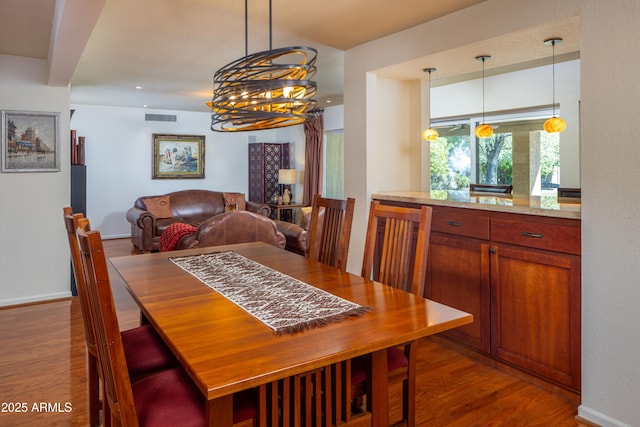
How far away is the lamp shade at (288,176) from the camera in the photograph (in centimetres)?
820

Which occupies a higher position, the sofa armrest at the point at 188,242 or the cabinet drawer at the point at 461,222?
the cabinet drawer at the point at 461,222

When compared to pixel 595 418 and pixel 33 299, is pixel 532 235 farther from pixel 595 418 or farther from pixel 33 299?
pixel 33 299

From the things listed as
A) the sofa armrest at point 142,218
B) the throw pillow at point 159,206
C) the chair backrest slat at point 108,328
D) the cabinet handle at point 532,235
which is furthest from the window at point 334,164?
the chair backrest slat at point 108,328

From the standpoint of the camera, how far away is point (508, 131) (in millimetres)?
6379

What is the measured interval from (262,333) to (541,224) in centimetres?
177

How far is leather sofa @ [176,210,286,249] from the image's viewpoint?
4.03 m

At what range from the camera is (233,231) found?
410 centimetres

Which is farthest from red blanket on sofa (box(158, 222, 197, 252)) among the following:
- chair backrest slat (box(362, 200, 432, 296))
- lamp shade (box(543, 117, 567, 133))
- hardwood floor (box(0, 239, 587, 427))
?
lamp shade (box(543, 117, 567, 133))

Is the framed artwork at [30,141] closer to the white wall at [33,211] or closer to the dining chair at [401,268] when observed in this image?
the white wall at [33,211]

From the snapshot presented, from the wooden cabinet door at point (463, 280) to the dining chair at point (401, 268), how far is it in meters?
0.80

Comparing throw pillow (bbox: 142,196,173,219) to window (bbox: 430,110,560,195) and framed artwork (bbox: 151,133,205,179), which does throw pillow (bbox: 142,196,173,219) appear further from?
window (bbox: 430,110,560,195)

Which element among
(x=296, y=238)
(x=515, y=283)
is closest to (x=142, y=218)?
(x=296, y=238)

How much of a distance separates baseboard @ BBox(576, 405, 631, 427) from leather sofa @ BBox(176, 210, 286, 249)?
9.39ft

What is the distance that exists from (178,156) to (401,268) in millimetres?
7033
